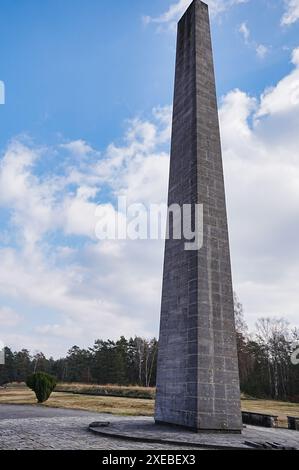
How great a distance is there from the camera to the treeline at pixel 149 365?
3875 centimetres

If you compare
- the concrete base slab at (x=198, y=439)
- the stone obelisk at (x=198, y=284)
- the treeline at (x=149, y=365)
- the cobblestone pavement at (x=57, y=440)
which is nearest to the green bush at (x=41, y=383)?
the cobblestone pavement at (x=57, y=440)

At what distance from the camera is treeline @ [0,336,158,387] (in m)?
47.2

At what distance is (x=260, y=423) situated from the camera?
12.7 m

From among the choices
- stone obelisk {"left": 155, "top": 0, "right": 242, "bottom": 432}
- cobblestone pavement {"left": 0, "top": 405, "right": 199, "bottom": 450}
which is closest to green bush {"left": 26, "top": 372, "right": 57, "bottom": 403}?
cobblestone pavement {"left": 0, "top": 405, "right": 199, "bottom": 450}

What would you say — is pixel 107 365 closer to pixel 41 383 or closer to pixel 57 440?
pixel 41 383

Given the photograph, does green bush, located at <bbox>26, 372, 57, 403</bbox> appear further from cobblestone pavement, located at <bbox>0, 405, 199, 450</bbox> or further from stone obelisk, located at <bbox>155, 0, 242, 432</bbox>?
stone obelisk, located at <bbox>155, 0, 242, 432</bbox>

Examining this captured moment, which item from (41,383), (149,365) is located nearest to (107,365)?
(149,365)

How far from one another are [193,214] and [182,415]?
564cm

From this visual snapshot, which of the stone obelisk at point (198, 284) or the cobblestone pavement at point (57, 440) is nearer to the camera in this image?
the cobblestone pavement at point (57, 440)

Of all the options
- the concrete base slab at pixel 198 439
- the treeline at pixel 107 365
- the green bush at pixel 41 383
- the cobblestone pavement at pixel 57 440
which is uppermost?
the treeline at pixel 107 365

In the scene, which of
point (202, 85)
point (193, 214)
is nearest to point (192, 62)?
point (202, 85)

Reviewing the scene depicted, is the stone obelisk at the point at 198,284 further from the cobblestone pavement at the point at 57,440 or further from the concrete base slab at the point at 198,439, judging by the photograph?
the cobblestone pavement at the point at 57,440

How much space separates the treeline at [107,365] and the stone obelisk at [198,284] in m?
37.3
